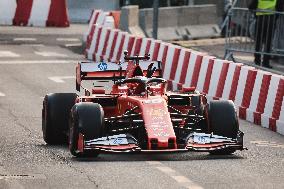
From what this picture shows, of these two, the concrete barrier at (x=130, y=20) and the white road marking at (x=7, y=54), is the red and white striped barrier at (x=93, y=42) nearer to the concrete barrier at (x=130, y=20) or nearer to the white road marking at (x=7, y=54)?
the white road marking at (x=7, y=54)

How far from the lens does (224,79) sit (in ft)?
72.7

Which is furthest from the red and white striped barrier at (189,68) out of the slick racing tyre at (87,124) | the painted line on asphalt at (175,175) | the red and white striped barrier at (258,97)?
the painted line on asphalt at (175,175)

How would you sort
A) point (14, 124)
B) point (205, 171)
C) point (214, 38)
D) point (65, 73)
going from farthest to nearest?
point (214, 38)
point (65, 73)
point (14, 124)
point (205, 171)

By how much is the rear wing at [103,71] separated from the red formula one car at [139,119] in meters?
0.01

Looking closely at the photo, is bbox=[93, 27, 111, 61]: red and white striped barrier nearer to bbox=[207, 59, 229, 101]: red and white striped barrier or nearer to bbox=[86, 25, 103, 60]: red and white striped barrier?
bbox=[86, 25, 103, 60]: red and white striped barrier

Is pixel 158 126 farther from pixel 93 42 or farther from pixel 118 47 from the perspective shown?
pixel 93 42

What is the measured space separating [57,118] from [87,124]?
1615 millimetres

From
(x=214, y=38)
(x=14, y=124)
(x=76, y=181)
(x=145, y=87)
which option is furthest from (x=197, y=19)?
(x=76, y=181)

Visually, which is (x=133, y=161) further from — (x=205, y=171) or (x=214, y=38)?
(x=214, y=38)

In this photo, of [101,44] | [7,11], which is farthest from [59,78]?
[7,11]

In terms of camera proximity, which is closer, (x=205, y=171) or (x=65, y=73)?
(x=205, y=171)

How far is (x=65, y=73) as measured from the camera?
27672 mm

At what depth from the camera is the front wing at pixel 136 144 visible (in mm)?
14945

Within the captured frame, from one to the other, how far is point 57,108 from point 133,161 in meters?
1.96
